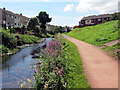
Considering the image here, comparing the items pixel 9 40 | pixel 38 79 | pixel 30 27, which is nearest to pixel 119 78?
pixel 38 79

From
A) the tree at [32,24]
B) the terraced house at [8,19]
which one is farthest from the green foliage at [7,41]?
the tree at [32,24]

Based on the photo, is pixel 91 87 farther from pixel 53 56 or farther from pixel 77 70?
pixel 53 56

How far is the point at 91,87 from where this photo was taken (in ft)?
20.2

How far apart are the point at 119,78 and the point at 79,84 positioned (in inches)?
86.6

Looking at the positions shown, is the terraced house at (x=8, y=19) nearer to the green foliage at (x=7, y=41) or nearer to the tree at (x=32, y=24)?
the tree at (x=32, y=24)

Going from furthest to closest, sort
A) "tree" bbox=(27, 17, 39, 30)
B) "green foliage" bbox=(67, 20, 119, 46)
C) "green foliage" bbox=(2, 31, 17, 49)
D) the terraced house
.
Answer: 1. "tree" bbox=(27, 17, 39, 30)
2. the terraced house
3. "green foliage" bbox=(2, 31, 17, 49)
4. "green foliage" bbox=(67, 20, 119, 46)

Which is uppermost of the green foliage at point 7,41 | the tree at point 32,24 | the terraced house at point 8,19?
the terraced house at point 8,19

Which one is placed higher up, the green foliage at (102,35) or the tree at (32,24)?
the tree at (32,24)

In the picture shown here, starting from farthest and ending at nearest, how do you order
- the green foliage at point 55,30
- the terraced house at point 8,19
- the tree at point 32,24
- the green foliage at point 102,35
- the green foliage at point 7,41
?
the green foliage at point 55,30, the tree at point 32,24, the terraced house at point 8,19, the green foliage at point 7,41, the green foliage at point 102,35

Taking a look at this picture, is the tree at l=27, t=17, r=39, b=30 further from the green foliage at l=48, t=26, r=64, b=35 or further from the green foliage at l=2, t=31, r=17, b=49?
the green foliage at l=2, t=31, r=17, b=49

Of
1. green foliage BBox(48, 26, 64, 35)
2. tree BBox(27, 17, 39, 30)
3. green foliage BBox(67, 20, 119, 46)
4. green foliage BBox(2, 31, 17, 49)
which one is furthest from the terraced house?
green foliage BBox(67, 20, 119, 46)

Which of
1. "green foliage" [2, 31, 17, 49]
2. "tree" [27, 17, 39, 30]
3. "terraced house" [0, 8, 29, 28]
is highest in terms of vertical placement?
"terraced house" [0, 8, 29, 28]

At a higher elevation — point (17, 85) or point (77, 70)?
point (77, 70)

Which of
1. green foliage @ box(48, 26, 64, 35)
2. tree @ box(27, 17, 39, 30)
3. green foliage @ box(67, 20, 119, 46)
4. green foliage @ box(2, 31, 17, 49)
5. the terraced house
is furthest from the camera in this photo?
green foliage @ box(48, 26, 64, 35)
